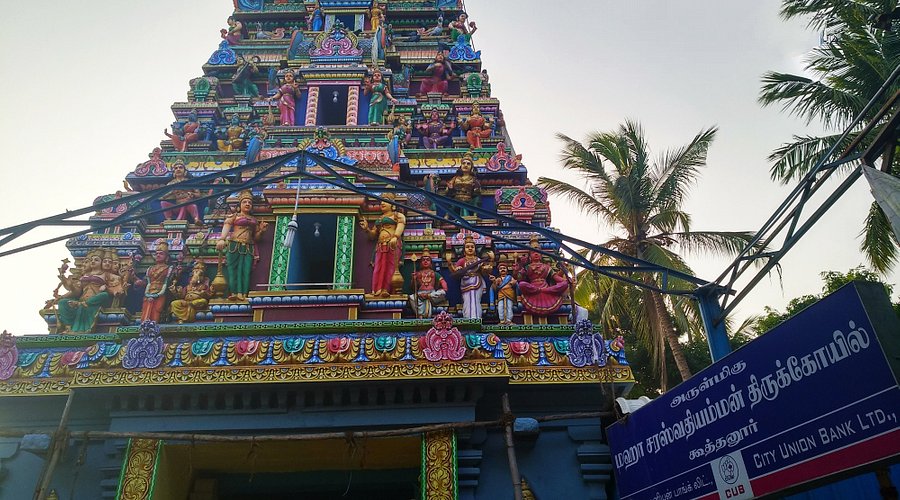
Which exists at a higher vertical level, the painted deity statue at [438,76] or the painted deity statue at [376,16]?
the painted deity statue at [376,16]

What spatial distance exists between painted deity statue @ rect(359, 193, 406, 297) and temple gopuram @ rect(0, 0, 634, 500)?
37 millimetres

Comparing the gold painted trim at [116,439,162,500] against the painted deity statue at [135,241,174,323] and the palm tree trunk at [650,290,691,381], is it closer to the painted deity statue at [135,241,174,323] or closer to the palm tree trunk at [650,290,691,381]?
the painted deity statue at [135,241,174,323]

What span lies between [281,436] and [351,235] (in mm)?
4026

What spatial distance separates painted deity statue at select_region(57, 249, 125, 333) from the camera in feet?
32.8

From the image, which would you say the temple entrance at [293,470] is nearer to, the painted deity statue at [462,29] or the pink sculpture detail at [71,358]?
the pink sculpture detail at [71,358]

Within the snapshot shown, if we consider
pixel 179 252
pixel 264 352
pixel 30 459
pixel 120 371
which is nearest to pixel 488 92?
pixel 179 252

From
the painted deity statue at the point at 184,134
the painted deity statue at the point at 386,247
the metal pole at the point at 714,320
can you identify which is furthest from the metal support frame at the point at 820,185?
the painted deity statue at the point at 184,134

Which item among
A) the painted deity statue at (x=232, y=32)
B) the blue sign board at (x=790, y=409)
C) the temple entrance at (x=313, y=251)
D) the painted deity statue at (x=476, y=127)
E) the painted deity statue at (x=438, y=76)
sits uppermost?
the painted deity statue at (x=232, y=32)

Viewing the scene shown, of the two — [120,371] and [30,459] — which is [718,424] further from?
[30,459]

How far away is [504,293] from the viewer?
33.8 ft

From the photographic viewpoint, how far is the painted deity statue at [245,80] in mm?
15406

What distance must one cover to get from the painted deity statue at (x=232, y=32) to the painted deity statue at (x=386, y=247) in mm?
8577

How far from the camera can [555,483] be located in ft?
27.4

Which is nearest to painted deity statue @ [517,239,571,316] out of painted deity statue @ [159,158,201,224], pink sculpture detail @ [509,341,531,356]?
pink sculpture detail @ [509,341,531,356]
